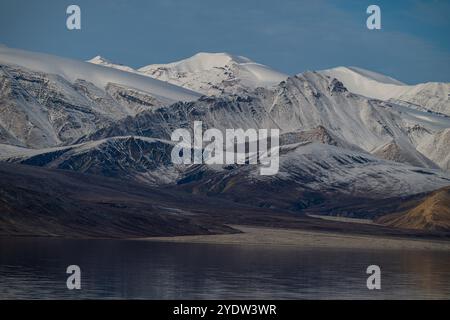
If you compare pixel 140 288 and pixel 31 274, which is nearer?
pixel 140 288
